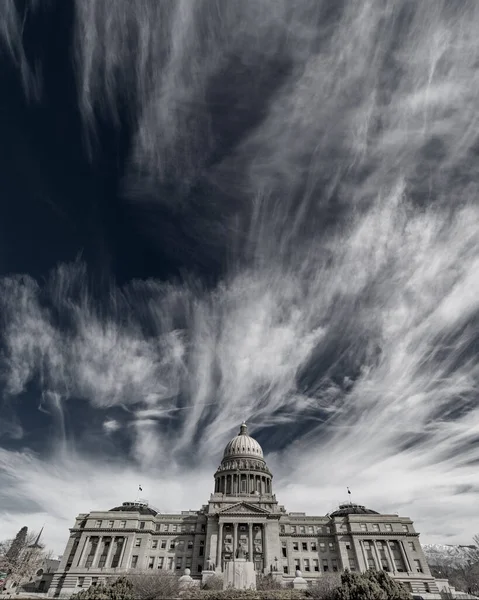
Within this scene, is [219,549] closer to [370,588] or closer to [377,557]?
[377,557]

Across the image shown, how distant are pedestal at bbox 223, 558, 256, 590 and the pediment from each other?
33091mm

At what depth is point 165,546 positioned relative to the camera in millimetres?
77875

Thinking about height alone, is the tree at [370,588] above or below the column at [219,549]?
below

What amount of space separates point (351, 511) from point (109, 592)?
7428 cm

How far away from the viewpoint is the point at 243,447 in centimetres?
10688

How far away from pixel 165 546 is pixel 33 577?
5878cm

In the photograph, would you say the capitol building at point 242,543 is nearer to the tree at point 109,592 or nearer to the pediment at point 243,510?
the pediment at point 243,510

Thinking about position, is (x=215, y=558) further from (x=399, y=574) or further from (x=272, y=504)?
(x=399, y=574)

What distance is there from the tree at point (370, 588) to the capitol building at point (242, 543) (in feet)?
148

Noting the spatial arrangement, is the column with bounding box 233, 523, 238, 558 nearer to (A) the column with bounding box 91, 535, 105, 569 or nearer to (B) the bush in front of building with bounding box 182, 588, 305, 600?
(A) the column with bounding box 91, 535, 105, 569

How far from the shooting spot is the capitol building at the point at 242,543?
233 feet

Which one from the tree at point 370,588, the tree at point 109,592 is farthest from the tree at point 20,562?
the tree at point 370,588

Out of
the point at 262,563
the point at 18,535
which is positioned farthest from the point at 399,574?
the point at 18,535

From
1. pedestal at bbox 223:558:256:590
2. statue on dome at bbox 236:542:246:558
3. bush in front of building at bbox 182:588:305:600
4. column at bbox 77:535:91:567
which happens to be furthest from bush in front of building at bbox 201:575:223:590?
column at bbox 77:535:91:567
